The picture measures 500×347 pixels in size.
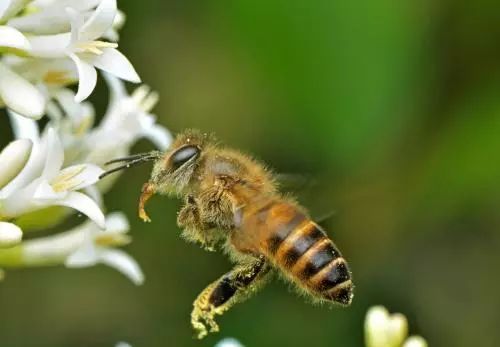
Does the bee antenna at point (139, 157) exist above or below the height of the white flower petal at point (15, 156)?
below

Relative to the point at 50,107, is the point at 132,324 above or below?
below

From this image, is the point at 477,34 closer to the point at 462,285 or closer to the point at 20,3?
the point at 462,285

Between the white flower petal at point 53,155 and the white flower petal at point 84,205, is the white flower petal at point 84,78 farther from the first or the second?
the white flower petal at point 84,205

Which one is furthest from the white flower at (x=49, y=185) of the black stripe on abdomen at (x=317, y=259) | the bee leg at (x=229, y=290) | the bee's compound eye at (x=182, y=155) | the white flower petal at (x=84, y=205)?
the black stripe on abdomen at (x=317, y=259)

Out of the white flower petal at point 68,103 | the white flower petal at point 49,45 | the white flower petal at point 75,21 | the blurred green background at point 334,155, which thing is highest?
the white flower petal at point 75,21

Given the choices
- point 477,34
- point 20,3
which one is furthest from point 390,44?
point 20,3

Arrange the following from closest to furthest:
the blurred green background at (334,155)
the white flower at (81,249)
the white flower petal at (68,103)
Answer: the white flower petal at (68,103)
the white flower at (81,249)
the blurred green background at (334,155)

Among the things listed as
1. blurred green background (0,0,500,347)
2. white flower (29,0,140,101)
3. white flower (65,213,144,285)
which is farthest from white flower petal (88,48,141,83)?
blurred green background (0,0,500,347)
